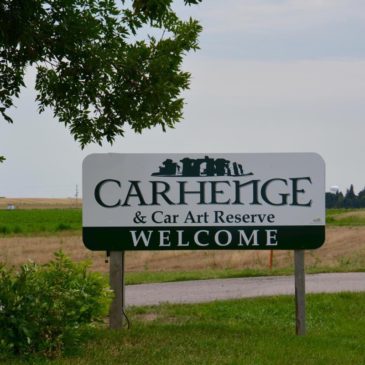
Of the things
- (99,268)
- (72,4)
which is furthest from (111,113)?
(99,268)

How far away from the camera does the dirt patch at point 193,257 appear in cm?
2416

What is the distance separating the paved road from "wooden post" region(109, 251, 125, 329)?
387 centimetres

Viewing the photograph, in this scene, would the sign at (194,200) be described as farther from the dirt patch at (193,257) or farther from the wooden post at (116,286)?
the dirt patch at (193,257)

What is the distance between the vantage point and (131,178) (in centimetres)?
945

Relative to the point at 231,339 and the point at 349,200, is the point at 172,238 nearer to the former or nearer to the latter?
the point at 231,339

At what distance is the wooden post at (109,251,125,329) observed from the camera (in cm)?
952

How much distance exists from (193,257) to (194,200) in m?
19.2

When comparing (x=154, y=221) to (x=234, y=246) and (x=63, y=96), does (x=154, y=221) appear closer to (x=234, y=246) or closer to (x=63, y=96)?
(x=234, y=246)

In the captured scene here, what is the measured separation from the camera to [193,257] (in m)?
28.5

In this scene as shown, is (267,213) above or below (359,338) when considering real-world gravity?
above

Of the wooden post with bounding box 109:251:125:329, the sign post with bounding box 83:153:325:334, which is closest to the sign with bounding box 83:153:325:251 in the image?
the sign post with bounding box 83:153:325:334

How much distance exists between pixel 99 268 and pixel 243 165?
592 inches

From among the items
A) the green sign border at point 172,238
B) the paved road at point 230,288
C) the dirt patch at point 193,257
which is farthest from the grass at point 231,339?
the dirt patch at point 193,257

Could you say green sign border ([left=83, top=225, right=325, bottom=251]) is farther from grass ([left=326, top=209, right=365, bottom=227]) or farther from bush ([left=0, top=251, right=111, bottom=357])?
grass ([left=326, top=209, right=365, bottom=227])
